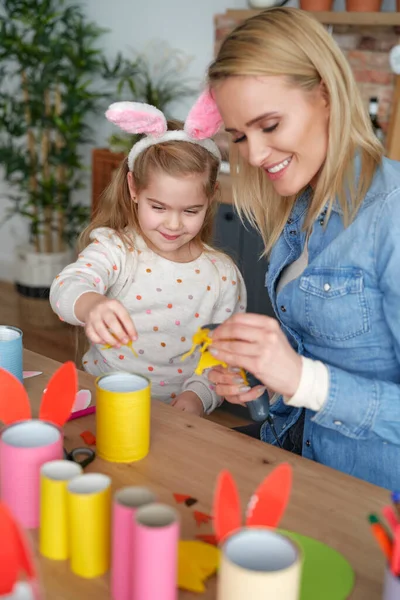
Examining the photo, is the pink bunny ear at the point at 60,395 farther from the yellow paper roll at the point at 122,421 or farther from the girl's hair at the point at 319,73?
the girl's hair at the point at 319,73

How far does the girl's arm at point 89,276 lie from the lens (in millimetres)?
1436

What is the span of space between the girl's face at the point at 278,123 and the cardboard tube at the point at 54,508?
2.15ft

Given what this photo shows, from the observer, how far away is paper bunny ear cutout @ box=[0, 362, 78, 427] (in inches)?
42.6

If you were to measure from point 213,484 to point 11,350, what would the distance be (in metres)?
0.48

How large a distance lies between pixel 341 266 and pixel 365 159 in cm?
20

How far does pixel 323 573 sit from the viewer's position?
2.73 feet

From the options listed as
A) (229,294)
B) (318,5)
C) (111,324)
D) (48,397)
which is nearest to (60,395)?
(48,397)

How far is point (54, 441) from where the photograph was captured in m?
0.91

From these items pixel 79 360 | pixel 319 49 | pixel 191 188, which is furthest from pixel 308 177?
pixel 79 360

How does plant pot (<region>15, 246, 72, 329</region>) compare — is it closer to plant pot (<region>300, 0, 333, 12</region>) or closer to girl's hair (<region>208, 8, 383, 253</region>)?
plant pot (<region>300, 0, 333, 12</region>)

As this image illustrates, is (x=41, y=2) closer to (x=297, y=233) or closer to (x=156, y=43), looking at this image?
(x=156, y=43)

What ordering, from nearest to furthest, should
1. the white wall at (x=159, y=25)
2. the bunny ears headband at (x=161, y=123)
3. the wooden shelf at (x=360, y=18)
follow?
1. the bunny ears headband at (x=161, y=123)
2. the wooden shelf at (x=360, y=18)
3. the white wall at (x=159, y=25)

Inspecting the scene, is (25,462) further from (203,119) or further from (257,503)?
(203,119)

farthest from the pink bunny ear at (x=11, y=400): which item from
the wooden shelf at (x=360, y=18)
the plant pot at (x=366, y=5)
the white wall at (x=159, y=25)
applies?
the white wall at (x=159, y=25)
